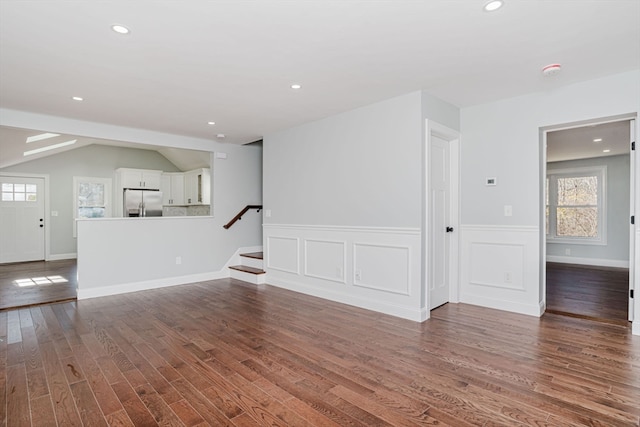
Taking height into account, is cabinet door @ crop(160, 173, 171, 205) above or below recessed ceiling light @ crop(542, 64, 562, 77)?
below

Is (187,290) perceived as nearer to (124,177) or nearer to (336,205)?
(336,205)

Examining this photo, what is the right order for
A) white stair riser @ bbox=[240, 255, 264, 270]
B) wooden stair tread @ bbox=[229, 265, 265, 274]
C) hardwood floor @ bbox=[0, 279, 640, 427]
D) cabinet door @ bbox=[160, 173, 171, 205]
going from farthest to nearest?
cabinet door @ bbox=[160, 173, 171, 205] < white stair riser @ bbox=[240, 255, 264, 270] < wooden stair tread @ bbox=[229, 265, 265, 274] < hardwood floor @ bbox=[0, 279, 640, 427]

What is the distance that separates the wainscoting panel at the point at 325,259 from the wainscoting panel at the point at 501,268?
148 centimetres

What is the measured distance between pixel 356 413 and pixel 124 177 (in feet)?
28.2

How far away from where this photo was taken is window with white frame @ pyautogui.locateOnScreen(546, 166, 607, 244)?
22.9 feet

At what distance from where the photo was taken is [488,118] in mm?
3986

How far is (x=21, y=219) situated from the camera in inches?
304

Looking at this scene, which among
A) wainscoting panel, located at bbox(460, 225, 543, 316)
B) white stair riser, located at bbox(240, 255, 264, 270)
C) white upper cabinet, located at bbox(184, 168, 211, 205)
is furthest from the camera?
white upper cabinet, located at bbox(184, 168, 211, 205)

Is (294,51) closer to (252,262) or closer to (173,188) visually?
(252,262)

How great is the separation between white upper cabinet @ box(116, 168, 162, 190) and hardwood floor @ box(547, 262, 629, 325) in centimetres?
879

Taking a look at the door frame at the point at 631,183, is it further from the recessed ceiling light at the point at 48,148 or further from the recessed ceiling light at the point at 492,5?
the recessed ceiling light at the point at 48,148

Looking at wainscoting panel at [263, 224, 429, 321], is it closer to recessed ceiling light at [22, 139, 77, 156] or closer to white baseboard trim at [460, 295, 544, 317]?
white baseboard trim at [460, 295, 544, 317]

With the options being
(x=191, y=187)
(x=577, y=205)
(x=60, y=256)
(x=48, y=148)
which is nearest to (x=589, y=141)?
(x=577, y=205)

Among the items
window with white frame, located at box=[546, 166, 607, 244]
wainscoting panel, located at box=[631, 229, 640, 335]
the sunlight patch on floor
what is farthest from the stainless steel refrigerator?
window with white frame, located at box=[546, 166, 607, 244]
